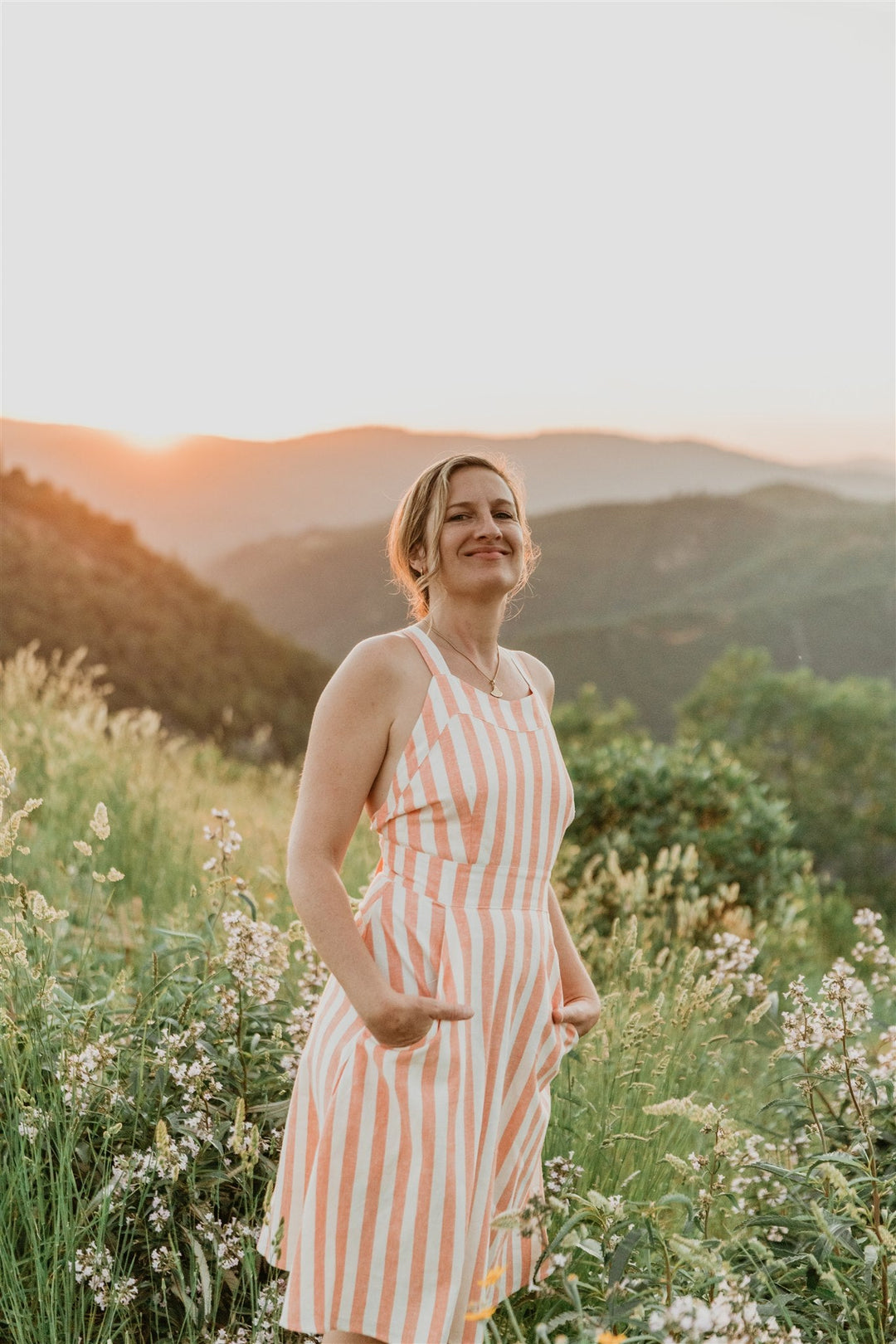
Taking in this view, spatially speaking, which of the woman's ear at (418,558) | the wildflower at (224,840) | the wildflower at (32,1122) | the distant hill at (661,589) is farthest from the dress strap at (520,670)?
the distant hill at (661,589)

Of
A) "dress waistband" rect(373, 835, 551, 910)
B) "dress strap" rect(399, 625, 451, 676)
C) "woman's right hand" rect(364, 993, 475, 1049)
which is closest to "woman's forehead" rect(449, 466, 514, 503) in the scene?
"dress strap" rect(399, 625, 451, 676)

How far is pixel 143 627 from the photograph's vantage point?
64.8ft

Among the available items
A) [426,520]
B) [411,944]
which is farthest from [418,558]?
[411,944]

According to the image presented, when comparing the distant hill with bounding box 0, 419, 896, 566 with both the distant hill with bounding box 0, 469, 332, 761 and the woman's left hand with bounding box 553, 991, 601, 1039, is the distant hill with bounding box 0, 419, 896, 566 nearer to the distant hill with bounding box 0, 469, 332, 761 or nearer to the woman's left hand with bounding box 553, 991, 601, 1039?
the distant hill with bounding box 0, 469, 332, 761

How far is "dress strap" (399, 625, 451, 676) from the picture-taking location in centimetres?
213

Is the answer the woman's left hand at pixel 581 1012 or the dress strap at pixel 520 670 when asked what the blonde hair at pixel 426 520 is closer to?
the dress strap at pixel 520 670

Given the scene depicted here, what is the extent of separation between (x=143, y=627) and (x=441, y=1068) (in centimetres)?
1858

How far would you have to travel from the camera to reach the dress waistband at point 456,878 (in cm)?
204

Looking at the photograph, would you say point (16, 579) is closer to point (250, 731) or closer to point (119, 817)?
point (250, 731)

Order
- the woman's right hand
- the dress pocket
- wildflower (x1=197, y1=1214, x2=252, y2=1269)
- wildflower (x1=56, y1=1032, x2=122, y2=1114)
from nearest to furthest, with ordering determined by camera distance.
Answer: the woman's right hand, the dress pocket, wildflower (x1=197, y1=1214, x2=252, y2=1269), wildflower (x1=56, y1=1032, x2=122, y2=1114)

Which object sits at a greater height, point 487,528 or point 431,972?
point 487,528

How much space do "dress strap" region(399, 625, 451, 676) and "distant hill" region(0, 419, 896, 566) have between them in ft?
72.6

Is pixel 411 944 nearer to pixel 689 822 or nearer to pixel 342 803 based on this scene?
pixel 342 803

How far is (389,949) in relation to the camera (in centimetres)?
201
